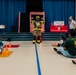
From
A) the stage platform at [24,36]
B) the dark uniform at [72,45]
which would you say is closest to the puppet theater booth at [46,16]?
the stage platform at [24,36]

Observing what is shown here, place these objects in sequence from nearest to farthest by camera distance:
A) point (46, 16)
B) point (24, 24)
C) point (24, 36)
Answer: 1. point (24, 36)
2. point (24, 24)
3. point (46, 16)

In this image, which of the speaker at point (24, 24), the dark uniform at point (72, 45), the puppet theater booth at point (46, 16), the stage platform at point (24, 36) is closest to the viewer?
the dark uniform at point (72, 45)

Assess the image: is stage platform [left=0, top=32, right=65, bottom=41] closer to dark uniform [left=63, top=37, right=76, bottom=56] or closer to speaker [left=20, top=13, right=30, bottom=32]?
speaker [left=20, top=13, right=30, bottom=32]

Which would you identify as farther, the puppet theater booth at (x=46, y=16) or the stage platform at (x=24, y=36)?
the puppet theater booth at (x=46, y=16)

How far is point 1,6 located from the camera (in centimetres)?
1858

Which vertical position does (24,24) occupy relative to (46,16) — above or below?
below

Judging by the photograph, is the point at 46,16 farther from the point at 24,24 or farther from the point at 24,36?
the point at 24,36

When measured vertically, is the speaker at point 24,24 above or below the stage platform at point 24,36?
above

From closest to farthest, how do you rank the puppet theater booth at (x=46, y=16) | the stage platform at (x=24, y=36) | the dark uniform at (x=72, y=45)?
the dark uniform at (x=72, y=45) → the stage platform at (x=24, y=36) → the puppet theater booth at (x=46, y=16)

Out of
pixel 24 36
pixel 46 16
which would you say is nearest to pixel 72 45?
pixel 24 36

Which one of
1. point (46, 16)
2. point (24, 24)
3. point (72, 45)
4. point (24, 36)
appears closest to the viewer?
Result: point (72, 45)

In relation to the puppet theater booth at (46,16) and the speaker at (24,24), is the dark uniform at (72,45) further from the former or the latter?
the speaker at (24,24)

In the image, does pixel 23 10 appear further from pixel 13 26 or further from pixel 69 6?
pixel 69 6

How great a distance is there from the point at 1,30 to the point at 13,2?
2744mm
